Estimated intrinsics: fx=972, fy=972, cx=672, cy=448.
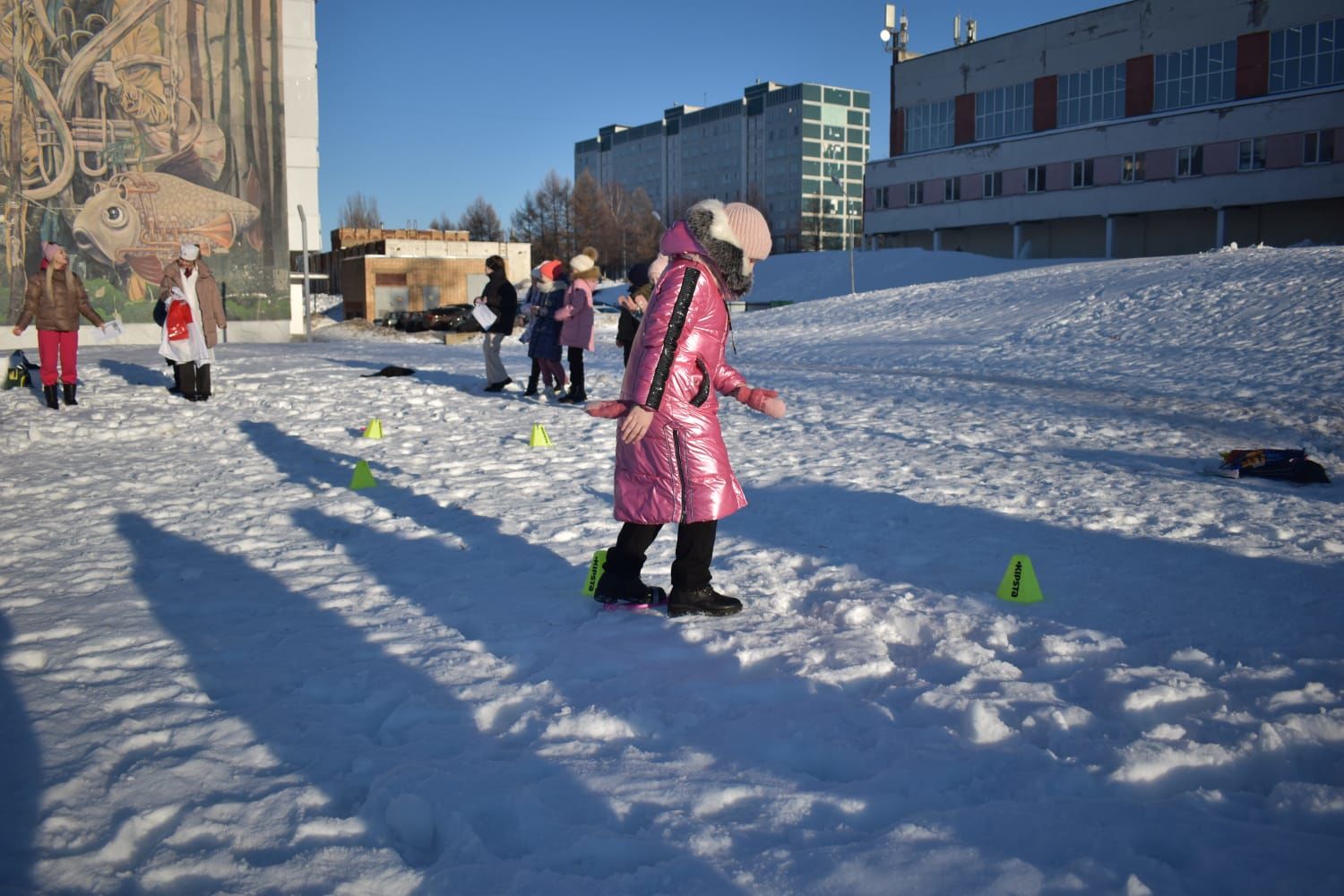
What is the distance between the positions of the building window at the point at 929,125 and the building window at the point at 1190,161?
14485 mm

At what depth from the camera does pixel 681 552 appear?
4617mm

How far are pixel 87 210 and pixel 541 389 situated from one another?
14805 millimetres

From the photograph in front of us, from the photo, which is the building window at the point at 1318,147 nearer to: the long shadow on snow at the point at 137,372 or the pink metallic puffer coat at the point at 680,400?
the long shadow on snow at the point at 137,372

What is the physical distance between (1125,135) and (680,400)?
168ft

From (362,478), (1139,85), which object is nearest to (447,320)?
(362,478)

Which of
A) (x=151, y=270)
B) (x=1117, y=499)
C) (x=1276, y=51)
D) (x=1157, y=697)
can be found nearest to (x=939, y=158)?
(x=1276, y=51)

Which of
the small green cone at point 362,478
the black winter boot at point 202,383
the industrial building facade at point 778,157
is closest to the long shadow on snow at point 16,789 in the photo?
the small green cone at point 362,478

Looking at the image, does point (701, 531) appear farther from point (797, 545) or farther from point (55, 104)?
point (55, 104)

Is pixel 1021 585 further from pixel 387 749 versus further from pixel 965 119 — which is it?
pixel 965 119

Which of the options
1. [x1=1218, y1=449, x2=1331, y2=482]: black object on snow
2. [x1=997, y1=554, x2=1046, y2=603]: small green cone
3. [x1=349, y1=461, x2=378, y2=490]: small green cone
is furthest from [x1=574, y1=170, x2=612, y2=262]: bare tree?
[x1=997, y1=554, x2=1046, y2=603]: small green cone

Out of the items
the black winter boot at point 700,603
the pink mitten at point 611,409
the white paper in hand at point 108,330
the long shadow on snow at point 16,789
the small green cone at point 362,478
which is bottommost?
the long shadow on snow at point 16,789

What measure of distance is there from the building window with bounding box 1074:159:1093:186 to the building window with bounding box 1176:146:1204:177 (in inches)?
166

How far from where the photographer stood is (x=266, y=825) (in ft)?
9.32

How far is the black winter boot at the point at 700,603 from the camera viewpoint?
4637 mm
